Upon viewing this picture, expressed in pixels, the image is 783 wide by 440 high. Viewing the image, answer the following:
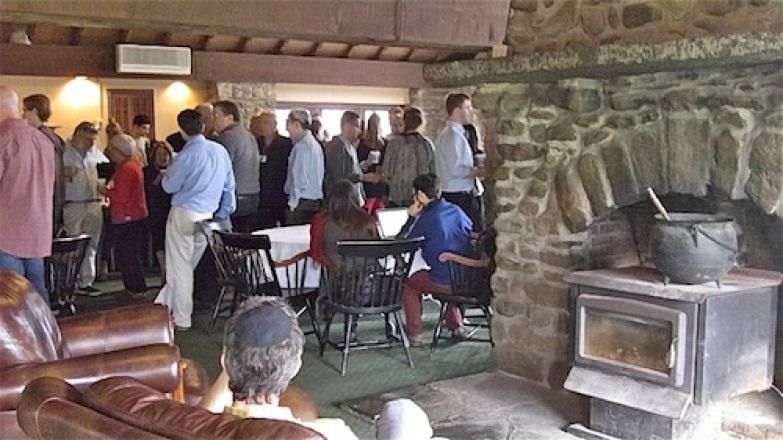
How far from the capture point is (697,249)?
3805 millimetres

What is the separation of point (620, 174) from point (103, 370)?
8.56ft

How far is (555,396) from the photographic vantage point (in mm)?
4738

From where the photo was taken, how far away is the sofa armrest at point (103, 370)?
2967 millimetres

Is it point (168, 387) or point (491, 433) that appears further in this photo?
point (491, 433)

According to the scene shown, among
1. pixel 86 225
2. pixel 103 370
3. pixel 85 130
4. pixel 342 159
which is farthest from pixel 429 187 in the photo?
pixel 85 130

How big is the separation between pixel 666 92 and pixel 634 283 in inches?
36.5

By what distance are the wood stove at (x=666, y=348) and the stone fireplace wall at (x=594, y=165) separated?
0.45 meters

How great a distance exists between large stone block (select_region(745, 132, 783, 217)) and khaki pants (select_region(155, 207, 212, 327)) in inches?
143

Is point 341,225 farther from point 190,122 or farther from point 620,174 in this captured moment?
point 620,174

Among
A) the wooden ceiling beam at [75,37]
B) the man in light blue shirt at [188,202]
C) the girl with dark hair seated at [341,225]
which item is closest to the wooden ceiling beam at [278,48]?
the wooden ceiling beam at [75,37]

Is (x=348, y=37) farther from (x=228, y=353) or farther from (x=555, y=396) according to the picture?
(x=228, y=353)

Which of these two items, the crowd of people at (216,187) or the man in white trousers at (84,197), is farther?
the man in white trousers at (84,197)

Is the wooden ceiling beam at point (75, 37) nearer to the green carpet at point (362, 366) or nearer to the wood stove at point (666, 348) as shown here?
the green carpet at point (362, 366)

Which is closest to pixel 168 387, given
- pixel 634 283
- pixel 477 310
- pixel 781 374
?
pixel 634 283
